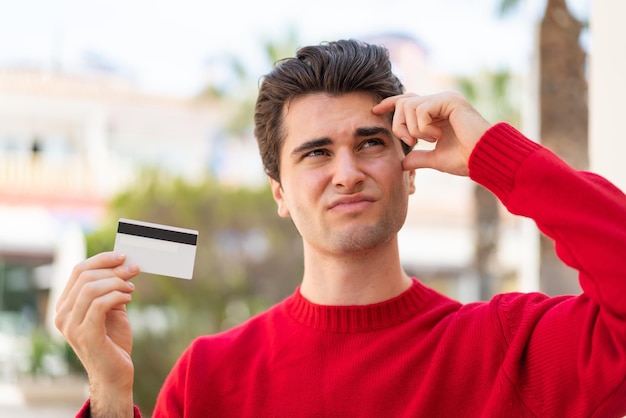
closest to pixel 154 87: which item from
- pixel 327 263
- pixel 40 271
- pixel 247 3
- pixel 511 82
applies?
pixel 247 3

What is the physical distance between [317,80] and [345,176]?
324 mm

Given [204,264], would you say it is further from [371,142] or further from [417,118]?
[417,118]

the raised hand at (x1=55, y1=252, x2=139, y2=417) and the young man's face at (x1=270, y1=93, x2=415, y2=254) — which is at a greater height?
the young man's face at (x1=270, y1=93, x2=415, y2=254)

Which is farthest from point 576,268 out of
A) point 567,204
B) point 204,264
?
point 204,264

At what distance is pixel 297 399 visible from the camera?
2002 millimetres

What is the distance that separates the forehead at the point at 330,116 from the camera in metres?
2.07

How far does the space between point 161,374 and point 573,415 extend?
34.5 feet

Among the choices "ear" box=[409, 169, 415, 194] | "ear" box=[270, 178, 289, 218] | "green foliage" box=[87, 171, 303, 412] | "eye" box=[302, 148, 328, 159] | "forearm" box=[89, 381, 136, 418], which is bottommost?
"green foliage" box=[87, 171, 303, 412]

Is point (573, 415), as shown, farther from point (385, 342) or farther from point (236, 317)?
point (236, 317)

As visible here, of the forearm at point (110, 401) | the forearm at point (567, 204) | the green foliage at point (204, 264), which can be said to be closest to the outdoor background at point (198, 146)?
the green foliage at point (204, 264)

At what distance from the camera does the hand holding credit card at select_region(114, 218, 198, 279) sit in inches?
75.0

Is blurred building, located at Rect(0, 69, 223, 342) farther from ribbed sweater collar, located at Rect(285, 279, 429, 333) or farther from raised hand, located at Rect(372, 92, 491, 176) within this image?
raised hand, located at Rect(372, 92, 491, 176)

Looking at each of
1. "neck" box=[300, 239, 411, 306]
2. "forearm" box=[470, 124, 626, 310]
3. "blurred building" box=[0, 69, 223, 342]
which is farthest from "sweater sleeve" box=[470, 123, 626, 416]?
"blurred building" box=[0, 69, 223, 342]

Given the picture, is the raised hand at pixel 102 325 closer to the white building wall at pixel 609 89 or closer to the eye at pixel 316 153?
the eye at pixel 316 153
